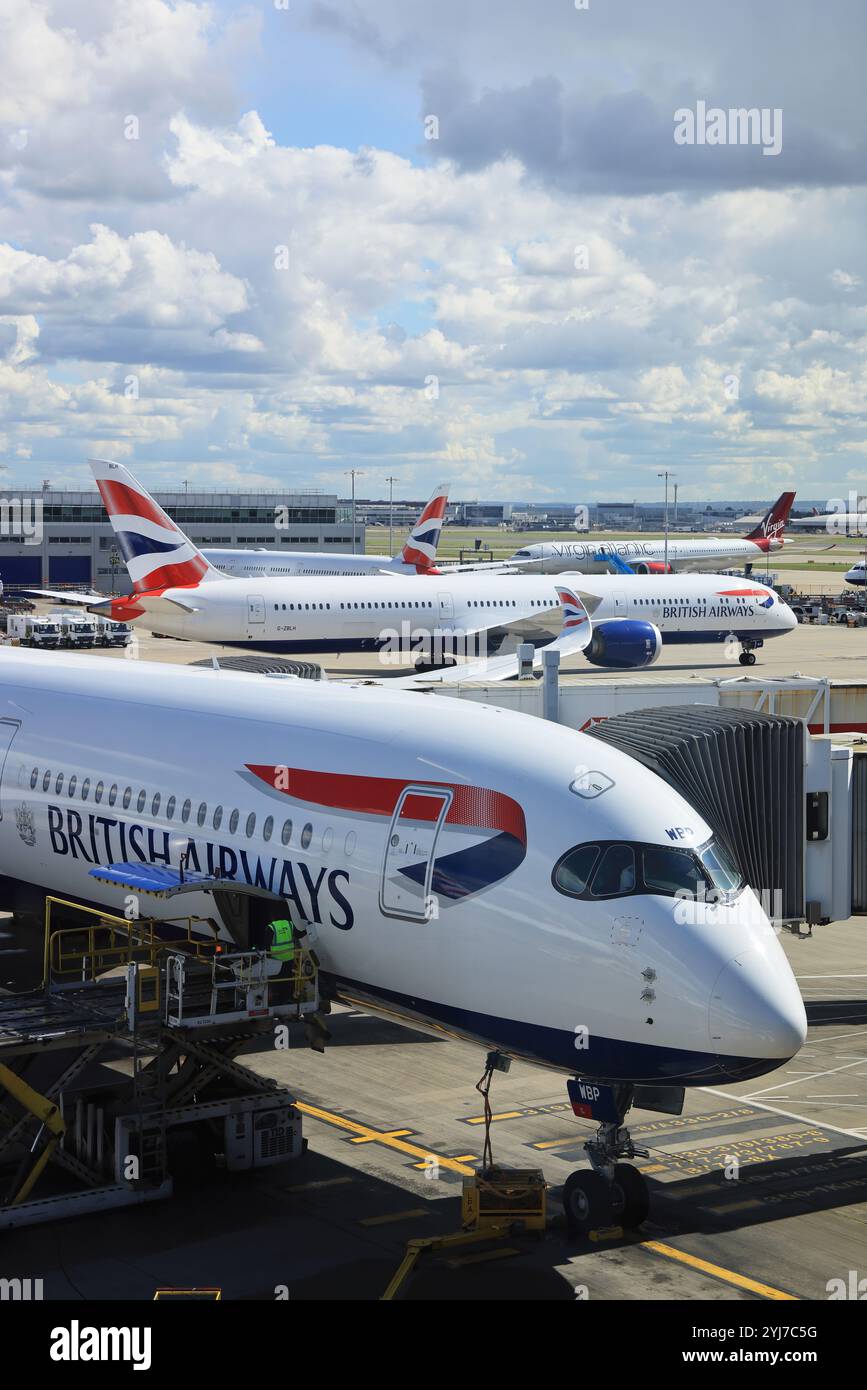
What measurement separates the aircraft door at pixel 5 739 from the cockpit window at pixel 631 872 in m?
12.5

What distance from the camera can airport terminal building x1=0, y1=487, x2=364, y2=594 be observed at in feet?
451

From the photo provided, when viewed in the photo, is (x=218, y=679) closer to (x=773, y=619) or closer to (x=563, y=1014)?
(x=563, y=1014)

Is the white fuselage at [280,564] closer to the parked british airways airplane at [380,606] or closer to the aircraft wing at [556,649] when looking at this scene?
the parked british airways airplane at [380,606]

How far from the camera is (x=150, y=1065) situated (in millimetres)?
20234

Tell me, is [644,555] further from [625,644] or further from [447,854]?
[447,854]

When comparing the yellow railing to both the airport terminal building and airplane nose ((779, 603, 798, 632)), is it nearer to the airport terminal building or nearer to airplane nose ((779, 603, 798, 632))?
airplane nose ((779, 603, 798, 632))

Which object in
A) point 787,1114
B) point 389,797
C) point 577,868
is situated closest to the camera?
point 577,868

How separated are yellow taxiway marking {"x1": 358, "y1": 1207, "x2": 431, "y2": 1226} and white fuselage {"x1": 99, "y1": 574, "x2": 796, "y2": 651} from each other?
52.0 metres

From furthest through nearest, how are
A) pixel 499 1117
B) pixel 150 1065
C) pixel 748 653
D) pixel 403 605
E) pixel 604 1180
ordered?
pixel 748 653 → pixel 403 605 → pixel 499 1117 → pixel 150 1065 → pixel 604 1180

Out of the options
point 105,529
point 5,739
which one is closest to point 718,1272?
point 5,739

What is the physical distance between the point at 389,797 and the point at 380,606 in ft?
180

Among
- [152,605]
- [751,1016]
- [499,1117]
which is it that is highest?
[152,605]

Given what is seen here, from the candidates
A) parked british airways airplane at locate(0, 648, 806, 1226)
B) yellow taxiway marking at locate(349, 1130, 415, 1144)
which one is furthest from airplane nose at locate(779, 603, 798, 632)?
yellow taxiway marking at locate(349, 1130, 415, 1144)

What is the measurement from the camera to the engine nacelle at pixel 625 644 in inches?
2653
